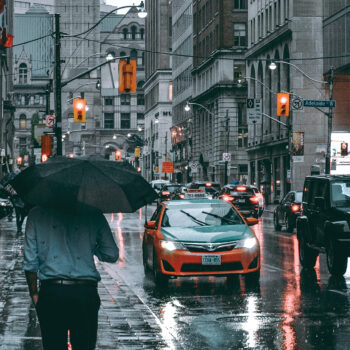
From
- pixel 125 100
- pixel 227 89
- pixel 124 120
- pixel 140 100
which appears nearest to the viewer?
pixel 227 89

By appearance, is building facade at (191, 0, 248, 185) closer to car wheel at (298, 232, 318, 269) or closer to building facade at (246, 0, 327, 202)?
building facade at (246, 0, 327, 202)

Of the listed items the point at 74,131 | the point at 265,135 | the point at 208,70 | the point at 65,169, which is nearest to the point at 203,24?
the point at 208,70

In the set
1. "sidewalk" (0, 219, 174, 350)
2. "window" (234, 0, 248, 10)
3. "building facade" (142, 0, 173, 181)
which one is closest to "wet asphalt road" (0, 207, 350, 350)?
"sidewalk" (0, 219, 174, 350)

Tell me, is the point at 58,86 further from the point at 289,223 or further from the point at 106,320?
the point at 106,320

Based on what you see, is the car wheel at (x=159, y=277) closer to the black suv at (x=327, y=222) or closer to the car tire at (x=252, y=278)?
the car tire at (x=252, y=278)

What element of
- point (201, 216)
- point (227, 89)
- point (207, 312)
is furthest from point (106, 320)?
point (227, 89)

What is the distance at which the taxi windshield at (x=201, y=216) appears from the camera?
1593 cm

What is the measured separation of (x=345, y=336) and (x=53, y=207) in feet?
15.9

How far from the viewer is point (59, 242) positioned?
6309 millimetres

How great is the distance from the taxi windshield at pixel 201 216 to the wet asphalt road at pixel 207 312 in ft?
3.59

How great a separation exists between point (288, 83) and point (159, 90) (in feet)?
221

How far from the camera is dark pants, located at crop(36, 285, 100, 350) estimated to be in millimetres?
6094

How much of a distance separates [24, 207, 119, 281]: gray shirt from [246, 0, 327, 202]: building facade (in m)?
54.6

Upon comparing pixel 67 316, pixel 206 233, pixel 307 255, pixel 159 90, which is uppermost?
pixel 159 90
